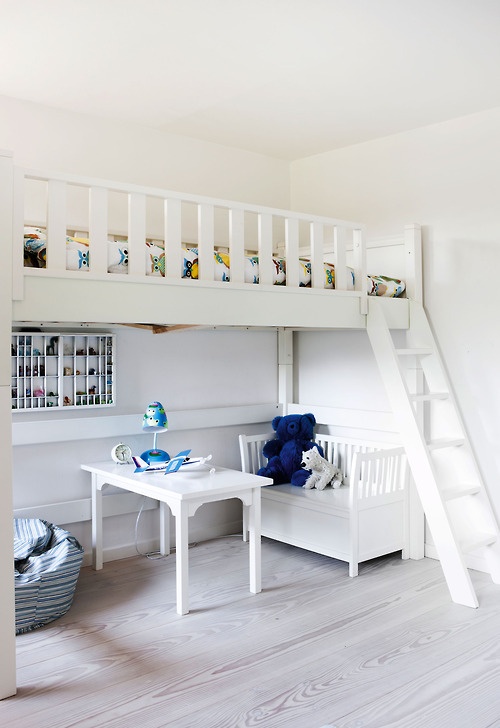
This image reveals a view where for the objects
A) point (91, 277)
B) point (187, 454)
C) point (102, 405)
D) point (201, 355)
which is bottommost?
point (187, 454)

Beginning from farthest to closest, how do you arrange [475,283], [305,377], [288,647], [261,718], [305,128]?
[305,377]
[305,128]
[475,283]
[288,647]
[261,718]

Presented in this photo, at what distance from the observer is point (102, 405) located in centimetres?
361

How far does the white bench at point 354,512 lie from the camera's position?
338 centimetres

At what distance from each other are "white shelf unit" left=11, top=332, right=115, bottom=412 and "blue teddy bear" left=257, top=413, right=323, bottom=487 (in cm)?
101

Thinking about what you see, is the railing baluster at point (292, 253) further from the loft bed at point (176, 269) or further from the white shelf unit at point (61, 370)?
the white shelf unit at point (61, 370)

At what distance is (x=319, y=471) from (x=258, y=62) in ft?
7.10

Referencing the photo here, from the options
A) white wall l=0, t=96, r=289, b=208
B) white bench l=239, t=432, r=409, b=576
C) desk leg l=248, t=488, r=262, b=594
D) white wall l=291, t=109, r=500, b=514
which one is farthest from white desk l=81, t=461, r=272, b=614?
white wall l=0, t=96, r=289, b=208

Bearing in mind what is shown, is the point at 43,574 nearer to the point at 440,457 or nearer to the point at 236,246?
the point at 236,246

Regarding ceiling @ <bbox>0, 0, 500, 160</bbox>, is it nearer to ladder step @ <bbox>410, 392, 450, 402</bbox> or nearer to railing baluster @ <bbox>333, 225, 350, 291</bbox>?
railing baluster @ <bbox>333, 225, 350, 291</bbox>

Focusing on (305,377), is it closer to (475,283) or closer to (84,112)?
(475,283)

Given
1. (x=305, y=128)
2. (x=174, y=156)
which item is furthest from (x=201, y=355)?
(x=305, y=128)

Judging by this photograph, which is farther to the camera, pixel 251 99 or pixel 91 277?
pixel 251 99

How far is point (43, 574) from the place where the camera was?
9.01 ft

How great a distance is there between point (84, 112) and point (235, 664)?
2714mm
